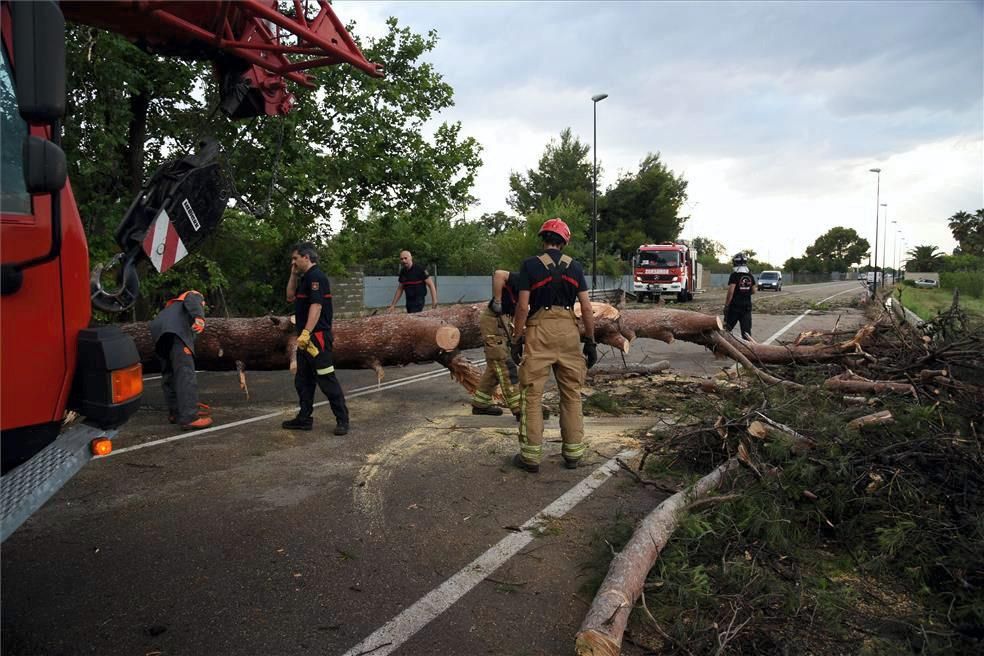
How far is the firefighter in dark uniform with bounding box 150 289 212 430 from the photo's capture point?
589 cm

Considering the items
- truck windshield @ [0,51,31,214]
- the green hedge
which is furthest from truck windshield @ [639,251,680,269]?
truck windshield @ [0,51,31,214]

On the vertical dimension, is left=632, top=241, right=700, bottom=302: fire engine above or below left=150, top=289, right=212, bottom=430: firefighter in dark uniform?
above

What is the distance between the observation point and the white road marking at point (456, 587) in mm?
2547

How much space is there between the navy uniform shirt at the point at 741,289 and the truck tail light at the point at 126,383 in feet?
31.4

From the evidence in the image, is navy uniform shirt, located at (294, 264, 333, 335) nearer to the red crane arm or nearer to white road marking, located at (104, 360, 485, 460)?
A: white road marking, located at (104, 360, 485, 460)

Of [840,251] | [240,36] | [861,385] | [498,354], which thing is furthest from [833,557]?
[840,251]

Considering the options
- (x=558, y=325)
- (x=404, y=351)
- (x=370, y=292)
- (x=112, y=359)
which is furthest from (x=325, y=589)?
(x=370, y=292)

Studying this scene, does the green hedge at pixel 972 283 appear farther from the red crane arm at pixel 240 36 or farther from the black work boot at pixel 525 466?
the red crane arm at pixel 240 36

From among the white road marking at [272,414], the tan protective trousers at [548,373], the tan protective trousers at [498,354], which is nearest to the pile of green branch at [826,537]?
the tan protective trousers at [548,373]

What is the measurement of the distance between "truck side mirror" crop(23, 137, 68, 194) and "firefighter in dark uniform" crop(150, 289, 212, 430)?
406 cm

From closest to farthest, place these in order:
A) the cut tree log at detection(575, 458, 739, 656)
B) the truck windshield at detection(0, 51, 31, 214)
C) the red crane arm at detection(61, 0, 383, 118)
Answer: the truck windshield at detection(0, 51, 31, 214) → the cut tree log at detection(575, 458, 739, 656) → the red crane arm at detection(61, 0, 383, 118)

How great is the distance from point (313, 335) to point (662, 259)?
24367mm

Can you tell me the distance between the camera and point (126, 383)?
8.11 ft

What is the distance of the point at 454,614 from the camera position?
277cm
